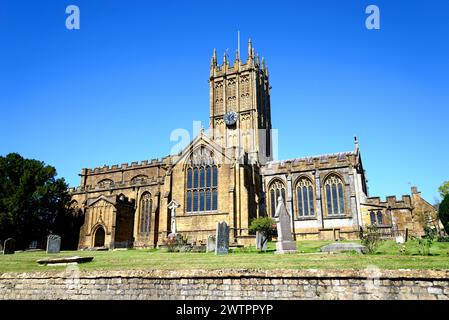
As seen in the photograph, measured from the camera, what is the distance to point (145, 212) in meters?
34.4

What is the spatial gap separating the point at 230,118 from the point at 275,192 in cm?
1605

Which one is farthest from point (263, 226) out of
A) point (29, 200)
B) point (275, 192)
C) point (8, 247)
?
point (29, 200)

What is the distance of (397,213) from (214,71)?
33.5m

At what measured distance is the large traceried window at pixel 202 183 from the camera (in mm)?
30375

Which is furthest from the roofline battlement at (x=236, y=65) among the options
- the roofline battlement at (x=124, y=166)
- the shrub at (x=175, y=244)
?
the shrub at (x=175, y=244)

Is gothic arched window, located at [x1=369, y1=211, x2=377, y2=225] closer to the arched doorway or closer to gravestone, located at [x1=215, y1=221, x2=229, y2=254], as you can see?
gravestone, located at [x1=215, y1=221, x2=229, y2=254]

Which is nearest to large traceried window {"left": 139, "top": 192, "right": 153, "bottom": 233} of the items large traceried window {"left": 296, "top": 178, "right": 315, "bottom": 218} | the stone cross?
the stone cross

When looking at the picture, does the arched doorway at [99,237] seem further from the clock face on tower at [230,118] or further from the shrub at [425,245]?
the shrub at [425,245]

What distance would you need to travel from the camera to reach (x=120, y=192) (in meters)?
36.2

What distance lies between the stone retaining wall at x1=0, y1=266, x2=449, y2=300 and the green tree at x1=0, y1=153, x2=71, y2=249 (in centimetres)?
2390

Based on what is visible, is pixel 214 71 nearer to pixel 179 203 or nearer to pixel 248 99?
pixel 248 99

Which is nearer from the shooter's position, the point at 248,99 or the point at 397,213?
the point at 397,213
